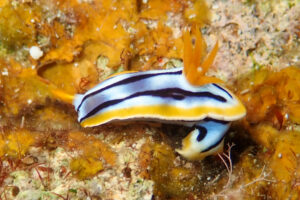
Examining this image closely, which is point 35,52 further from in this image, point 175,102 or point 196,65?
point 196,65

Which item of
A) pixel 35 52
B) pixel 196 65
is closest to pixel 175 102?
pixel 196 65

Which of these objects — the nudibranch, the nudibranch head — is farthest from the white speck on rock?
the nudibranch head

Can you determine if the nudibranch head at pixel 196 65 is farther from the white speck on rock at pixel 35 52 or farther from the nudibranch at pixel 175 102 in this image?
the white speck on rock at pixel 35 52

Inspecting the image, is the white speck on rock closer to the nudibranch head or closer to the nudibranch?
the nudibranch

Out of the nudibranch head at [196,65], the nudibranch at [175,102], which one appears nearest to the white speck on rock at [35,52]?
the nudibranch at [175,102]

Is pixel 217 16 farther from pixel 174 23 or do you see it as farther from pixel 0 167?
pixel 0 167

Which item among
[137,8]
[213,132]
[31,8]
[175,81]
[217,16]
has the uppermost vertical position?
[31,8]

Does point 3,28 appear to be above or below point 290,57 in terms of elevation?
above

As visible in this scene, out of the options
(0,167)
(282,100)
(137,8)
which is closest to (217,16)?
(137,8)
